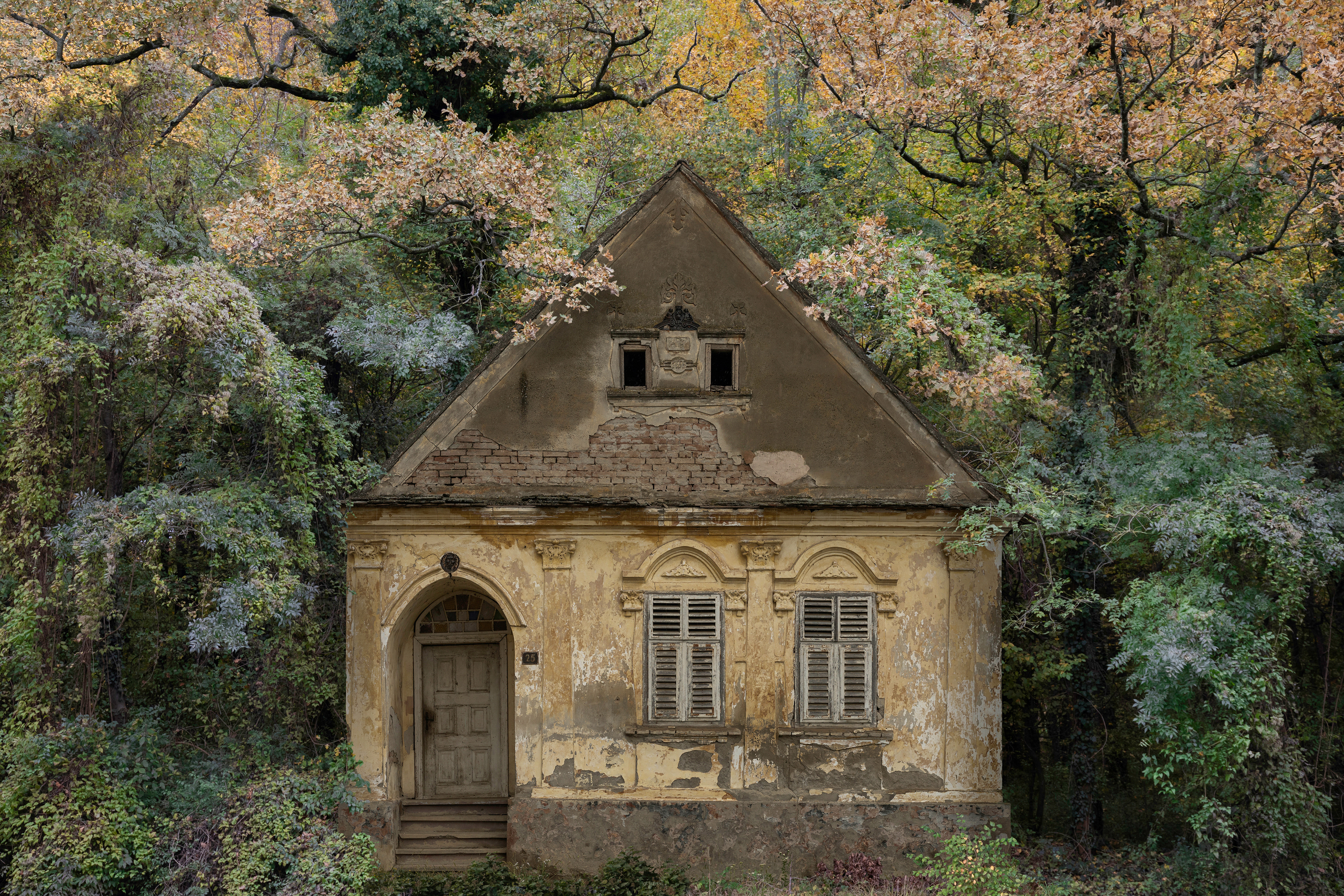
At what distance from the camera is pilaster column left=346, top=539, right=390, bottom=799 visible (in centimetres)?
1020

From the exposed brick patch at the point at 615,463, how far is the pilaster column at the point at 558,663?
0.82m

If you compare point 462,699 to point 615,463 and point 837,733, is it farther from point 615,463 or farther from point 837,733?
point 837,733

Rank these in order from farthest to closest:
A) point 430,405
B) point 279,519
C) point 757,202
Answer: point 757,202 < point 430,405 < point 279,519

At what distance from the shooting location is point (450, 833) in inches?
418

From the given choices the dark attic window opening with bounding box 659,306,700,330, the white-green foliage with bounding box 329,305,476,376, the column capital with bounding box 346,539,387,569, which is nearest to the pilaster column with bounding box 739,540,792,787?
the dark attic window opening with bounding box 659,306,700,330

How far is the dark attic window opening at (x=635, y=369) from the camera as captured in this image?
1059 cm

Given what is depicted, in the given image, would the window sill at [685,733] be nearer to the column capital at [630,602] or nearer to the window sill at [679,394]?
the column capital at [630,602]

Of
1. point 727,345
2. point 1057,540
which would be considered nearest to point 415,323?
point 727,345

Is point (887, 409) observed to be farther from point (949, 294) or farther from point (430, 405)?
point (430, 405)

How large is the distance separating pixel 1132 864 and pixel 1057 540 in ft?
11.8

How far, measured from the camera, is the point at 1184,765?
9.08m

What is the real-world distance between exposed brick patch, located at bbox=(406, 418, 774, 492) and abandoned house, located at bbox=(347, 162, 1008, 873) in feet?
0.08

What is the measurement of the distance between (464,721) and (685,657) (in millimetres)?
3010

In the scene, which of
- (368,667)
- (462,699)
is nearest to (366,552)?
(368,667)
